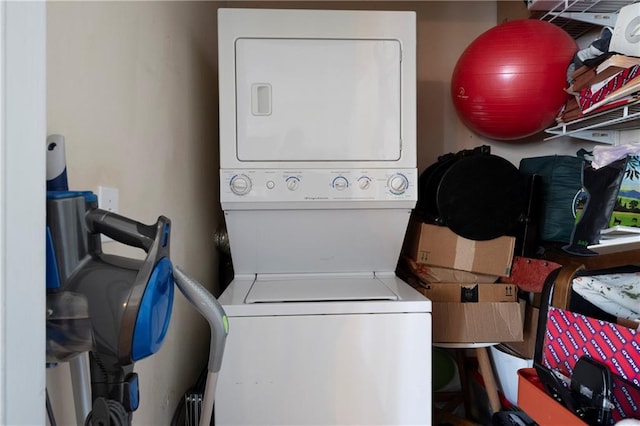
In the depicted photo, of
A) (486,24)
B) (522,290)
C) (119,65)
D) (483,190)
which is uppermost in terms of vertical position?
(486,24)

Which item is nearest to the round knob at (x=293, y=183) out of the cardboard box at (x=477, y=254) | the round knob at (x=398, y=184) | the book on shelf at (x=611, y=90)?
the round knob at (x=398, y=184)

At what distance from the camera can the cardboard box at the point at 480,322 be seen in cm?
153

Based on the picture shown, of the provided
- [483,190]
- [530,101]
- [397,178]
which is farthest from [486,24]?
[397,178]

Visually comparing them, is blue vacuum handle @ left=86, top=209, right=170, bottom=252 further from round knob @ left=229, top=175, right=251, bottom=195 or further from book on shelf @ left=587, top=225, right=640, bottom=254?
book on shelf @ left=587, top=225, right=640, bottom=254

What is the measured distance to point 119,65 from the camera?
0.94m

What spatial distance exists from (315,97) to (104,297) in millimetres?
1127

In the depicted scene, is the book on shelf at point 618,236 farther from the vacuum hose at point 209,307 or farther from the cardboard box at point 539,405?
the vacuum hose at point 209,307

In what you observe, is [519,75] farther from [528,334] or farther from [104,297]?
[104,297]

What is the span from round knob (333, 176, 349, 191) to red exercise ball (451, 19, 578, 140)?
0.70m

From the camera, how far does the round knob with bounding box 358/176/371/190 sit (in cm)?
149

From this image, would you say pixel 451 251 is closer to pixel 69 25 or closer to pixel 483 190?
pixel 483 190

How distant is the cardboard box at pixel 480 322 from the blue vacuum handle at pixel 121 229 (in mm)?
1240

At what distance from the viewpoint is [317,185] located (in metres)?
1.48

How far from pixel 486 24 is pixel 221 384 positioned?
219 centimetres
